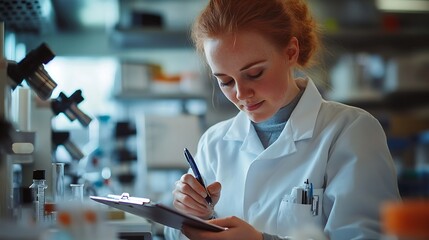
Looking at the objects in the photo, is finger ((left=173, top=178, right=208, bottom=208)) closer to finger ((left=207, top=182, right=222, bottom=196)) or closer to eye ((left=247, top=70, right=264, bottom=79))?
finger ((left=207, top=182, right=222, bottom=196))

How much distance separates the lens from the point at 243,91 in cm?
167

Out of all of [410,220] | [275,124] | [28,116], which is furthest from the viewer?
[28,116]

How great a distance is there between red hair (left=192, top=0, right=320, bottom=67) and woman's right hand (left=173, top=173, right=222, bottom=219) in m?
0.40

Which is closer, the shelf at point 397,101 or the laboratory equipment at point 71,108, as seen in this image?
the laboratory equipment at point 71,108

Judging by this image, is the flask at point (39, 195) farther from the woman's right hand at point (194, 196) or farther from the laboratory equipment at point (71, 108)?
the laboratory equipment at point (71, 108)

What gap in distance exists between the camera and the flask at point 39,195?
156cm

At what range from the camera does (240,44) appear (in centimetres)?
165

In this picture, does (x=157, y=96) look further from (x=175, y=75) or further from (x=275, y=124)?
(x=275, y=124)

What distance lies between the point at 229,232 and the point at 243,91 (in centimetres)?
48

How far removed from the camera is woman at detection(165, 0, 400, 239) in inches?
61.4

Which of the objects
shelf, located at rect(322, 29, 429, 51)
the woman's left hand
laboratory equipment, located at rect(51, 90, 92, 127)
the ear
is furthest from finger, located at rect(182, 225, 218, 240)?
shelf, located at rect(322, 29, 429, 51)

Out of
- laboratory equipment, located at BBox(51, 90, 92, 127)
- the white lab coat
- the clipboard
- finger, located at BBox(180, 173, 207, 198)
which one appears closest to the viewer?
the clipboard

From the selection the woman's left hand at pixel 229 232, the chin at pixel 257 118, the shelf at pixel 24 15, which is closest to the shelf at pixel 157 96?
the shelf at pixel 24 15

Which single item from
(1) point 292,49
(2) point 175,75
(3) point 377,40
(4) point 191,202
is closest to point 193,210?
(4) point 191,202
